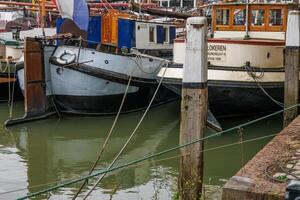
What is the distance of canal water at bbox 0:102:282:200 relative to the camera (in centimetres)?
889

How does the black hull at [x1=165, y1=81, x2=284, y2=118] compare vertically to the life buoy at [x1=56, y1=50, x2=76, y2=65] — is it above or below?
below

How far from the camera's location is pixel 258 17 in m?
13.9

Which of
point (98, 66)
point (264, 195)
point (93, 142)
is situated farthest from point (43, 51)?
point (264, 195)

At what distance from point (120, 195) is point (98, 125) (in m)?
6.08

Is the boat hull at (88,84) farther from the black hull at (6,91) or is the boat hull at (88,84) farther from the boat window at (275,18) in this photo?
the boat window at (275,18)

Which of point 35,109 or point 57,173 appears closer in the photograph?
point 57,173

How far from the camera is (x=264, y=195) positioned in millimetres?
4773

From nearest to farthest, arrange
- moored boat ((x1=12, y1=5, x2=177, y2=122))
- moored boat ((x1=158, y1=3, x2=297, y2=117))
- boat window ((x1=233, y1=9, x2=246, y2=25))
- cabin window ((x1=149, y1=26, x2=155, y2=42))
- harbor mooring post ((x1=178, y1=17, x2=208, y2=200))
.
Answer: harbor mooring post ((x1=178, y1=17, x2=208, y2=200)) < moored boat ((x1=158, y1=3, x2=297, y2=117)) < boat window ((x1=233, y1=9, x2=246, y2=25)) < moored boat ((x1=12, y1=5, x2=177, y2=122)) < cabin window ((x1=149, y1=26, x2=155, y2=42))

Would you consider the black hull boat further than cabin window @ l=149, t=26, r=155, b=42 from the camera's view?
No

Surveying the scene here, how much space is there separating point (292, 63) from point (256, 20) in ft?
11.9

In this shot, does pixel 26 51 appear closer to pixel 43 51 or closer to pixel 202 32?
pixel 43 51

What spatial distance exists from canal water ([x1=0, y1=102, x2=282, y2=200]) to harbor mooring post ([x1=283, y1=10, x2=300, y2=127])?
125cm

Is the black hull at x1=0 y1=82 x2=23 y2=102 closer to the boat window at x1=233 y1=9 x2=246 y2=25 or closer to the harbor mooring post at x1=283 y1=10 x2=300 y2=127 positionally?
the boat window at x1=233 y1=9 x2=246 y2=25

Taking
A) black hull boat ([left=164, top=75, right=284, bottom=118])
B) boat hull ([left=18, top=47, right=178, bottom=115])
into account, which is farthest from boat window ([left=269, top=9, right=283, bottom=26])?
boat hull ([left=18, top=47, right=178, bottom=115])
